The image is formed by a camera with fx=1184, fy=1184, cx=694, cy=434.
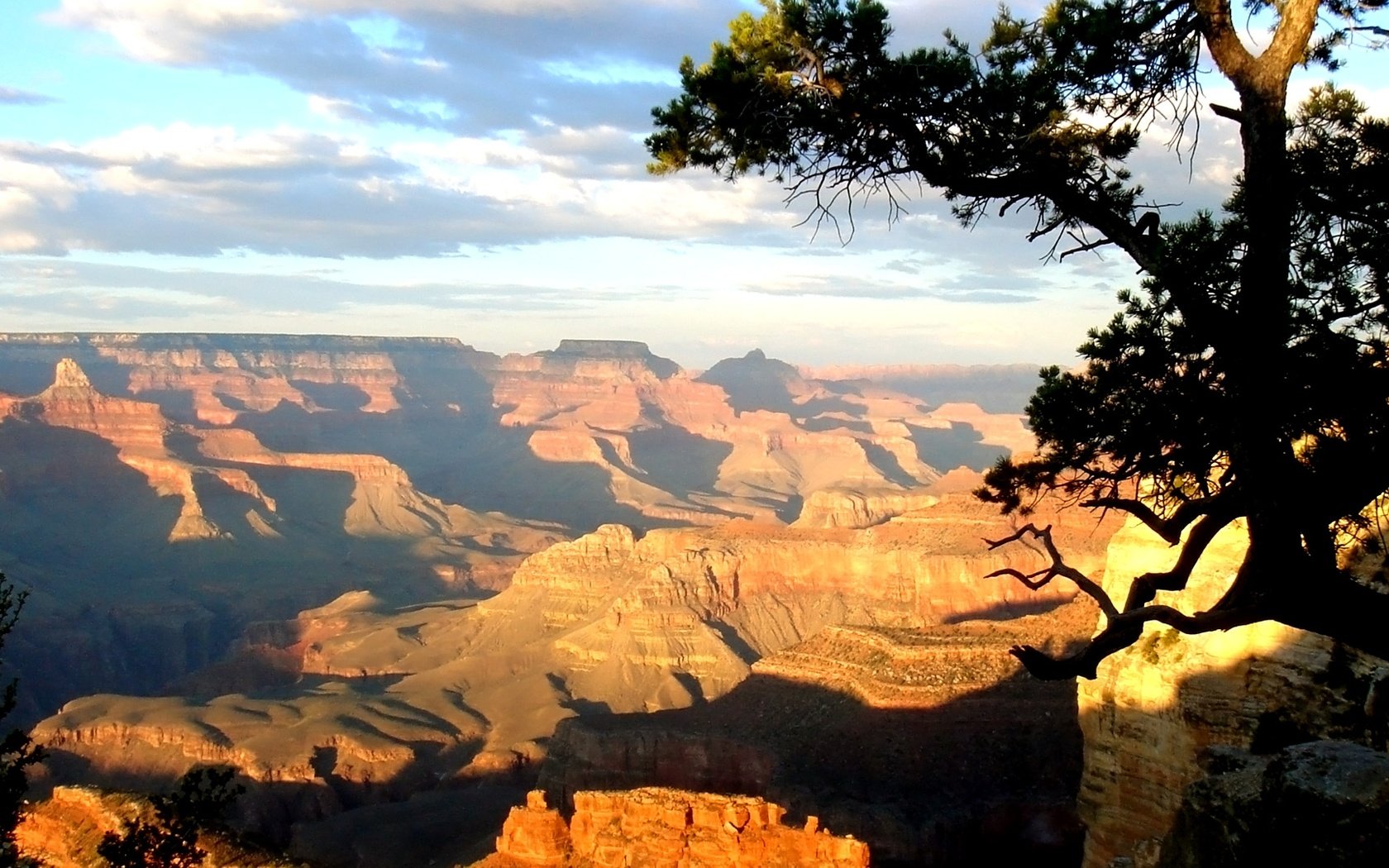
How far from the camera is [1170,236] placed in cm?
954

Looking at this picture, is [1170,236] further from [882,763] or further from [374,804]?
[374,804]

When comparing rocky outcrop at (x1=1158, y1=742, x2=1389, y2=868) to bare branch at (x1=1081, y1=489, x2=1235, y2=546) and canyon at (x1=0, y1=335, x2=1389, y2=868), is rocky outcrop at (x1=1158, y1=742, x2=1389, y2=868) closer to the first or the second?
canyon at (x1=0, y1=335, x2=1389, y2=868)

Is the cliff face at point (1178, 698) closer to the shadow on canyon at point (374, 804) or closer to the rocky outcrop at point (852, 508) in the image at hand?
Answer: the shadow on canyon at point (374, 804)

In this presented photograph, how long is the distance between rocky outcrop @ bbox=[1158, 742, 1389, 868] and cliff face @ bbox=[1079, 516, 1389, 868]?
207 inches

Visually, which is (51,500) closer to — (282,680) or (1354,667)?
(282,680)

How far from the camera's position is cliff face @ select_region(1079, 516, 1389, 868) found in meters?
13.5

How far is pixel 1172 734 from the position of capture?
57.0 feet

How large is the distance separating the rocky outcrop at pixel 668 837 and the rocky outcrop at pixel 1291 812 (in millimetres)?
19226

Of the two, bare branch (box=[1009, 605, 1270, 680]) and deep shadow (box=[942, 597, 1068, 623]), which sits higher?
bare branch (box=[1009, 605, 1270, 680])

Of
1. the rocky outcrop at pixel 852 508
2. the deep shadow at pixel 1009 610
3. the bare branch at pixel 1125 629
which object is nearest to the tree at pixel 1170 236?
the bare branch at pixel 1125 629

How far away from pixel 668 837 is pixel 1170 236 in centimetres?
2242

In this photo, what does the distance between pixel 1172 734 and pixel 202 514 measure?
142 m

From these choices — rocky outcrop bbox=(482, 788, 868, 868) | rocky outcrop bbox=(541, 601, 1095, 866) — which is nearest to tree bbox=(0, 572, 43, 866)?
rocky outcrop bbox=(482, 788, 868, 868)

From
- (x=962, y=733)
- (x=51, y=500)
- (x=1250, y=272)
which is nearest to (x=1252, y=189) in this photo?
(x=1250, y=272)
